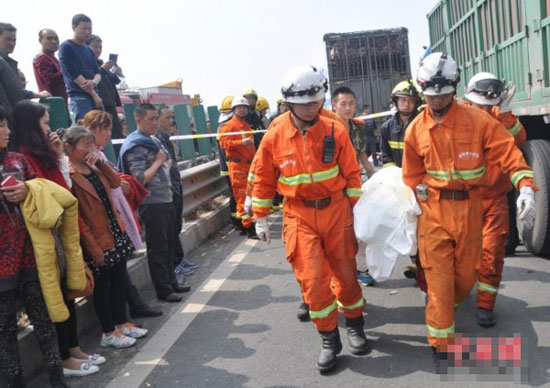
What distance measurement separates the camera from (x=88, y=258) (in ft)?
14.1

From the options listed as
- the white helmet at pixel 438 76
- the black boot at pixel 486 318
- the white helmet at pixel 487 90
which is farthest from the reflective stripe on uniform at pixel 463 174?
the white helmet at pixel 487 90

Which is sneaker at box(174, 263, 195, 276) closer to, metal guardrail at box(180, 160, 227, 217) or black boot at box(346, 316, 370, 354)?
metal guardrail at box(180, 160, 227, 217)

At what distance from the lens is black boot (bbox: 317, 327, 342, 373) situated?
149 inches

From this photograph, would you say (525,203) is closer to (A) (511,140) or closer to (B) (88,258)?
(A) (511,140)

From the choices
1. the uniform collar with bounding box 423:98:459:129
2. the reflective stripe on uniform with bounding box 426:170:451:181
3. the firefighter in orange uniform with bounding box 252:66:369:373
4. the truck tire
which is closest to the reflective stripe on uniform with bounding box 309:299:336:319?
the firefighter in orange uniform with bounding box 252:66:369:373

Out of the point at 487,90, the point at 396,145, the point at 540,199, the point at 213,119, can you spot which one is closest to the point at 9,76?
the point at 396,145

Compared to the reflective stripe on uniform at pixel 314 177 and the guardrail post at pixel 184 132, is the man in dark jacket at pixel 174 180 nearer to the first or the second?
the reflective stripe on uniform at pixel 314 177

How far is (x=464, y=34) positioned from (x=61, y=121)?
5.67 metres

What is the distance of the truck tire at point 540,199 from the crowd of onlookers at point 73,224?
3.52 meters

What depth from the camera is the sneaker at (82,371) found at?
4.02 m

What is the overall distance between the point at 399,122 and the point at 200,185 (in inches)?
167

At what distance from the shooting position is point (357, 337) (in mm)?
4090

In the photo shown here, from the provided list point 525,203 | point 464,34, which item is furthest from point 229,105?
point 525,203

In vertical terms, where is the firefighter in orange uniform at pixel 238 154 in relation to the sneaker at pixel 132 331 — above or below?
above
